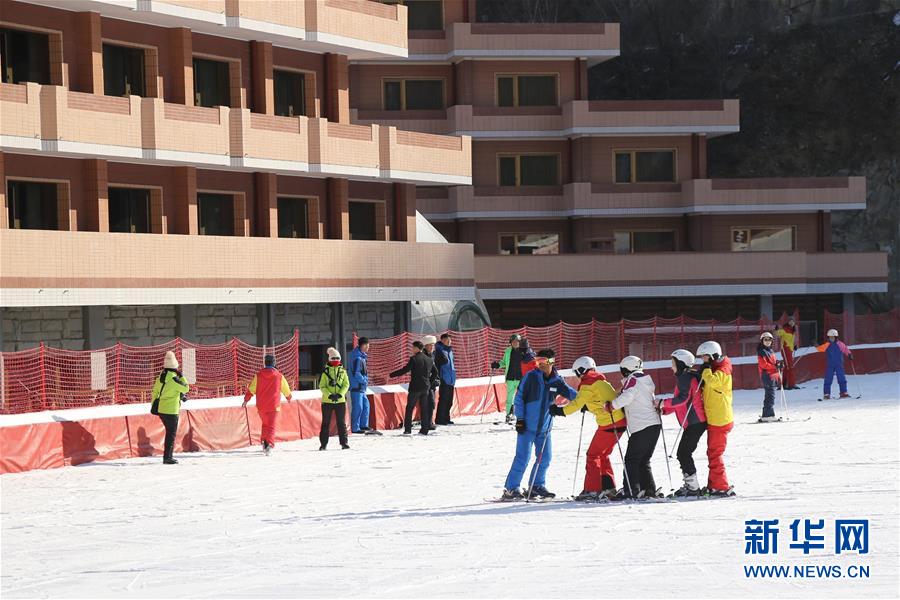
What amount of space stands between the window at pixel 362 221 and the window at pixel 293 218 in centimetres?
202

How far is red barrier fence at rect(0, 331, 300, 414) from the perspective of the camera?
2495 centimetres

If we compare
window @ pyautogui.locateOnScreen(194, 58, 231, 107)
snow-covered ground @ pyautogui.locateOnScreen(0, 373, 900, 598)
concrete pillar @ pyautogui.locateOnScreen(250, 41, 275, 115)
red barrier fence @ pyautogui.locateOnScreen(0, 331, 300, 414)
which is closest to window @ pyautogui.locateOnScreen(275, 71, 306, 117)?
concrete pillar @ pyautogui.locateOnScreen(250, 41, 275, 115)

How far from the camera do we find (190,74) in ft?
121

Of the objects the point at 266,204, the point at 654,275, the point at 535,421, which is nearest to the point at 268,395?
the point at 535,421

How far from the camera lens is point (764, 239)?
59.2 meters

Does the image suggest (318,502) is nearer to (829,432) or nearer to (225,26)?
(829,432)

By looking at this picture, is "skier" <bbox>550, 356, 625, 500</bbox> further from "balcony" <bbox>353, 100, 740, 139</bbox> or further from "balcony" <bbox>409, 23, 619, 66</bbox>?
"balcony" <bbox>409, 23, 619, 66</bbox>

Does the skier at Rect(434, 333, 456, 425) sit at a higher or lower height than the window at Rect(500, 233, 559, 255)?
lower

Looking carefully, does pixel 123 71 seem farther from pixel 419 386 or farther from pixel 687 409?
pixel 687 409

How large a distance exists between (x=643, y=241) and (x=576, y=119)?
5891 mm

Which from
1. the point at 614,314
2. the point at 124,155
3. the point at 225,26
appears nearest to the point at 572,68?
the point at 614,314

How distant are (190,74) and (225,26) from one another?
1524 mm

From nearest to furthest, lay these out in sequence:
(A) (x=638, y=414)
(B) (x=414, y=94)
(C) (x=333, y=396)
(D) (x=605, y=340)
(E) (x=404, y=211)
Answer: (A) (x=638, y=414) < (C) (x=333, y=396) < (D) (x=605, y=340) < (E) (x=404, y=211) < (B) (x=414, y=94)

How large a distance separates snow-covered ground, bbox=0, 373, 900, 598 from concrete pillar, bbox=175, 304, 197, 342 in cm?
1336
